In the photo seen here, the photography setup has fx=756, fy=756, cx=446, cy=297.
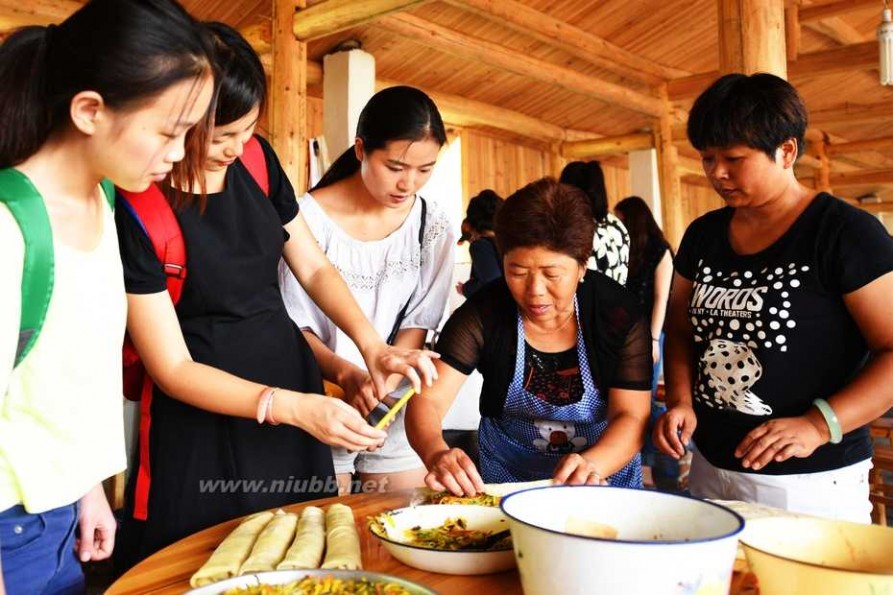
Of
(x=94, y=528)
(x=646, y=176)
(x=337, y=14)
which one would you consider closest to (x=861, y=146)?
(x=646, y=176)

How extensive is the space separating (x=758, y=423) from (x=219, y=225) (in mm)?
1159

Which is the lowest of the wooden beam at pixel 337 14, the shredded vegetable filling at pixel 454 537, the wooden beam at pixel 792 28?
the shredded vegetable filling at pixel 454 537

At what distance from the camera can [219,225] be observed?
138cm

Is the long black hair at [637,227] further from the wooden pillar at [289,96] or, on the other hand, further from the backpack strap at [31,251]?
the backpack strap at [31,251]

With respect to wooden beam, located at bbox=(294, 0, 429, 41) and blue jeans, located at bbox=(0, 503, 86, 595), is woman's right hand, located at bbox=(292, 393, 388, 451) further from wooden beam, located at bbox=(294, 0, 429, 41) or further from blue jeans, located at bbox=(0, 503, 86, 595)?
wooden beam, located at bbox=(294, 0, 429, 41)

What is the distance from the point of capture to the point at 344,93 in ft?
22.6

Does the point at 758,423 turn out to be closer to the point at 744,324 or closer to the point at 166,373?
the point at 744,324

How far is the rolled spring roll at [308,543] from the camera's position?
99 centimetres

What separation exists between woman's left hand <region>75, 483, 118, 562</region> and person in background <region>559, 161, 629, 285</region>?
8.56 feet

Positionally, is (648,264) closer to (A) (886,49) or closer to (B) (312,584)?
(A) (886,49)

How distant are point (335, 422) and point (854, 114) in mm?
10764

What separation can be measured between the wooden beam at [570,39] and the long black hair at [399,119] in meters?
4.33

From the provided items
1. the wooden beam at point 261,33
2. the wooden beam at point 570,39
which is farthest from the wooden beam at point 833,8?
the wooden beam at point 261,33

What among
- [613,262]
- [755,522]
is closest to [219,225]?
[755,522]
